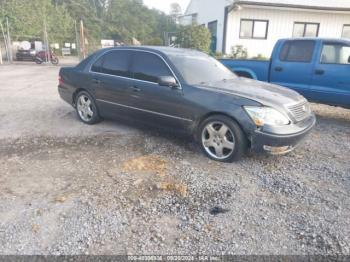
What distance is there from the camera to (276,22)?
671 inches

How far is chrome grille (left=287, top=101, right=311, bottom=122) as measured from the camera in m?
4.24

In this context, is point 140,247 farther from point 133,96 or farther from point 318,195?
point 133,96

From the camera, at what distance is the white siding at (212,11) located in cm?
1739

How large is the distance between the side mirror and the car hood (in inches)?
15.1

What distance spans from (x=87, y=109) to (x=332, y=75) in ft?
16.6

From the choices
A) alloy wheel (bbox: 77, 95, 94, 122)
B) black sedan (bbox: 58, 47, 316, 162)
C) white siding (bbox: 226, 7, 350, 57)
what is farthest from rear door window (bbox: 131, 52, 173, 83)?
white siding (bbox: 226, 7, 350, 57)

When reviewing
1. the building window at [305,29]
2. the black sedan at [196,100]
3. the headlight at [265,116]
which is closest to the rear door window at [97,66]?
the black sedan at [196,100]

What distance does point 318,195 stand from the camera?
3.48 meters

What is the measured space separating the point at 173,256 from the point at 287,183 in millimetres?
1935

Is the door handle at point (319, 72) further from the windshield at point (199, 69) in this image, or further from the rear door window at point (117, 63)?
the rear door window at point (117, 63)

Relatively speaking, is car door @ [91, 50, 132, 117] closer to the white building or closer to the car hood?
the car hood

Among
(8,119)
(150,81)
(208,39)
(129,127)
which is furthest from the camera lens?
(208,39)

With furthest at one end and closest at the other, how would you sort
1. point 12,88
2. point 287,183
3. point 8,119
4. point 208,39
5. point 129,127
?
point 208,39 → point 12,88 → point 8,119 → point 129,127 → point 287,183

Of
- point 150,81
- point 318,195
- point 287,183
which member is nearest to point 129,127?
point 150,81
